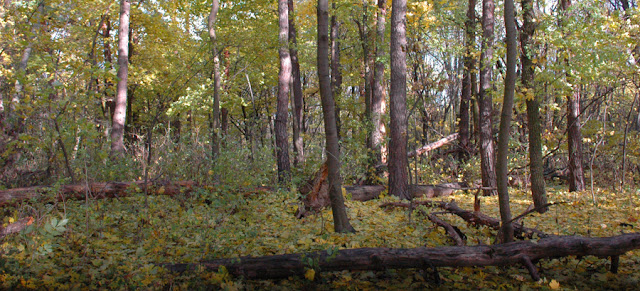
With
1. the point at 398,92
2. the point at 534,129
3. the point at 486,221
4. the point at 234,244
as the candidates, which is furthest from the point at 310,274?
the point at 398,92

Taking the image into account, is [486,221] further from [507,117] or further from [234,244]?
[234,244]

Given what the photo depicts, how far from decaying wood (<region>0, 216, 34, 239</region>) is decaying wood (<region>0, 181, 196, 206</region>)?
95 cm

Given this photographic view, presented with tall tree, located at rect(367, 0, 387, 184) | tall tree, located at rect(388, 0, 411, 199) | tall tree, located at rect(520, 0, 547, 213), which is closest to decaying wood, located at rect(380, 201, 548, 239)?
tall tree, located at rect(388, 0, 411, 199)

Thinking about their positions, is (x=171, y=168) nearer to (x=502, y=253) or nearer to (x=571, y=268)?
(x=502, y=253)

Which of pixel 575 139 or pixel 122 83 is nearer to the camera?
pixel 575 139

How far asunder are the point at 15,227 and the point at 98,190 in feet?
5.45

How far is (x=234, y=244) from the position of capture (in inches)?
192

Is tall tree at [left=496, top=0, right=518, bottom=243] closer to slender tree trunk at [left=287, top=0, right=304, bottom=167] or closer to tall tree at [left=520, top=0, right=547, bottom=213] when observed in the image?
tall tree at [left=520, top=0, right=547, bottom=213]

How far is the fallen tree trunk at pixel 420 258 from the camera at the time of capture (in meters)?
3.80

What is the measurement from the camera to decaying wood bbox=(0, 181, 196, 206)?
6.25 m

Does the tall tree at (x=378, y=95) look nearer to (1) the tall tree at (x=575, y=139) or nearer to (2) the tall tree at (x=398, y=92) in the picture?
(2) the tall tree at (x=398, y=92)

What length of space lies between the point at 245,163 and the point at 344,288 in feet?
15.9

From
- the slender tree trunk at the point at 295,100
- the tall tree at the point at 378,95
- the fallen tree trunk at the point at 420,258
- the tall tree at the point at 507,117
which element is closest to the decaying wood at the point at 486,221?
the tall tree at the point at 507,117

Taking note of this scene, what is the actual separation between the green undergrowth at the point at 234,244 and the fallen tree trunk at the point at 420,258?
0.12m
